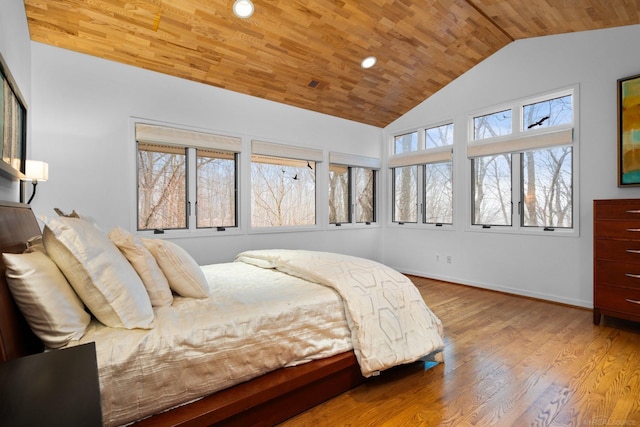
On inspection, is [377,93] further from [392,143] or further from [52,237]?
[52,237]

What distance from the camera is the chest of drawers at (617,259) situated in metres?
2.83

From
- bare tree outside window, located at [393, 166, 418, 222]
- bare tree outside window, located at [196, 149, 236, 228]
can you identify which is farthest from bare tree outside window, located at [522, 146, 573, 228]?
bare tree outside window, located at [196, 149, 236, 228]

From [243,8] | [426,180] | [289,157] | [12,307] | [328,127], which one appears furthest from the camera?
[426,180]

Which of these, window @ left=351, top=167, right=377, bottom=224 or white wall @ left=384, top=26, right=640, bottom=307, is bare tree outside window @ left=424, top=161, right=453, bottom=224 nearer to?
white wall @ left=384, top=26, right=640, bottom=307

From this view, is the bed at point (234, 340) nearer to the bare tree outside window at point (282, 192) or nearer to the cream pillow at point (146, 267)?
the cream pillow at point (146, 267)

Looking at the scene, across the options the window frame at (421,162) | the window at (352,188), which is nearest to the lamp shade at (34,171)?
the window at (352,188)

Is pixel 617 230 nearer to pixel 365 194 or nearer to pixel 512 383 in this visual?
pixel 512 383

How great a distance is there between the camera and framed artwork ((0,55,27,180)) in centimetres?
180

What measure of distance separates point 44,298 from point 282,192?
361cm

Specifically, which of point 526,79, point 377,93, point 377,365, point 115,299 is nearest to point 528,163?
point 526,79

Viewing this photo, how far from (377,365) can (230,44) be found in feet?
10.5

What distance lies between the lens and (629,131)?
3.22 meters

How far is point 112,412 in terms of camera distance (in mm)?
1249

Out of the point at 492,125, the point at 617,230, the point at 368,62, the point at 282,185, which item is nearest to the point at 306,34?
the point at 368,62
